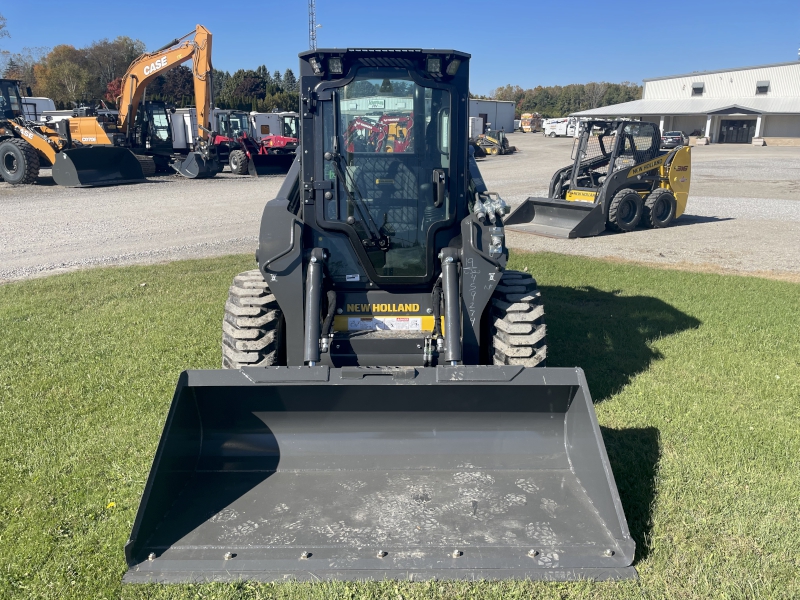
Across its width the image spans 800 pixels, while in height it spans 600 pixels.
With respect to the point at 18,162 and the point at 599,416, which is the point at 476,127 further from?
the point at 599,416

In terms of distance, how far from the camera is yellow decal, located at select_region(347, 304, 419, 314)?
4930 millimetres

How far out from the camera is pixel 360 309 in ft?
16.2

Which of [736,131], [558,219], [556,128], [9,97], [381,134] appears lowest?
[558,219]

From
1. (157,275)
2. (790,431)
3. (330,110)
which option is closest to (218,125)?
(157,275)

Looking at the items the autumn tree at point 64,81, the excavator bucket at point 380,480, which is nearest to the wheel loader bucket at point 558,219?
the excavator bucket at point 380,480

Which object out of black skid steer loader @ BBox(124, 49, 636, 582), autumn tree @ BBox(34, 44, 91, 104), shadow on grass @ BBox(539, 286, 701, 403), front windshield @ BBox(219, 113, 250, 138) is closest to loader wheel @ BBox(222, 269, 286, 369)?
black skid steer loader @ BBox(124, 49, 636, 582)

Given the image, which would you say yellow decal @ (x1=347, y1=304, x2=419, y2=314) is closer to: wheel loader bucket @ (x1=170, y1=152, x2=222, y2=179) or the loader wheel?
the loader wheel

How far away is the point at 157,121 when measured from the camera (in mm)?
24109

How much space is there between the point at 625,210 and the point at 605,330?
785 centimetres

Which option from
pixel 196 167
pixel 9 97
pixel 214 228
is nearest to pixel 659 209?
pixel 214 228

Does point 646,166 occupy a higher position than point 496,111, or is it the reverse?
point 496,111

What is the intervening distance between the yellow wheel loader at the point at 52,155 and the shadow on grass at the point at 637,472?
1891 cm

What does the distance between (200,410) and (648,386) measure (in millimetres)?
3629

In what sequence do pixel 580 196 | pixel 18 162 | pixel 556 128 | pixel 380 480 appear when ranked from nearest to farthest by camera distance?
pixel 380 480 < pixel 580 196 < pixel 18 162 < pixel 556 128
